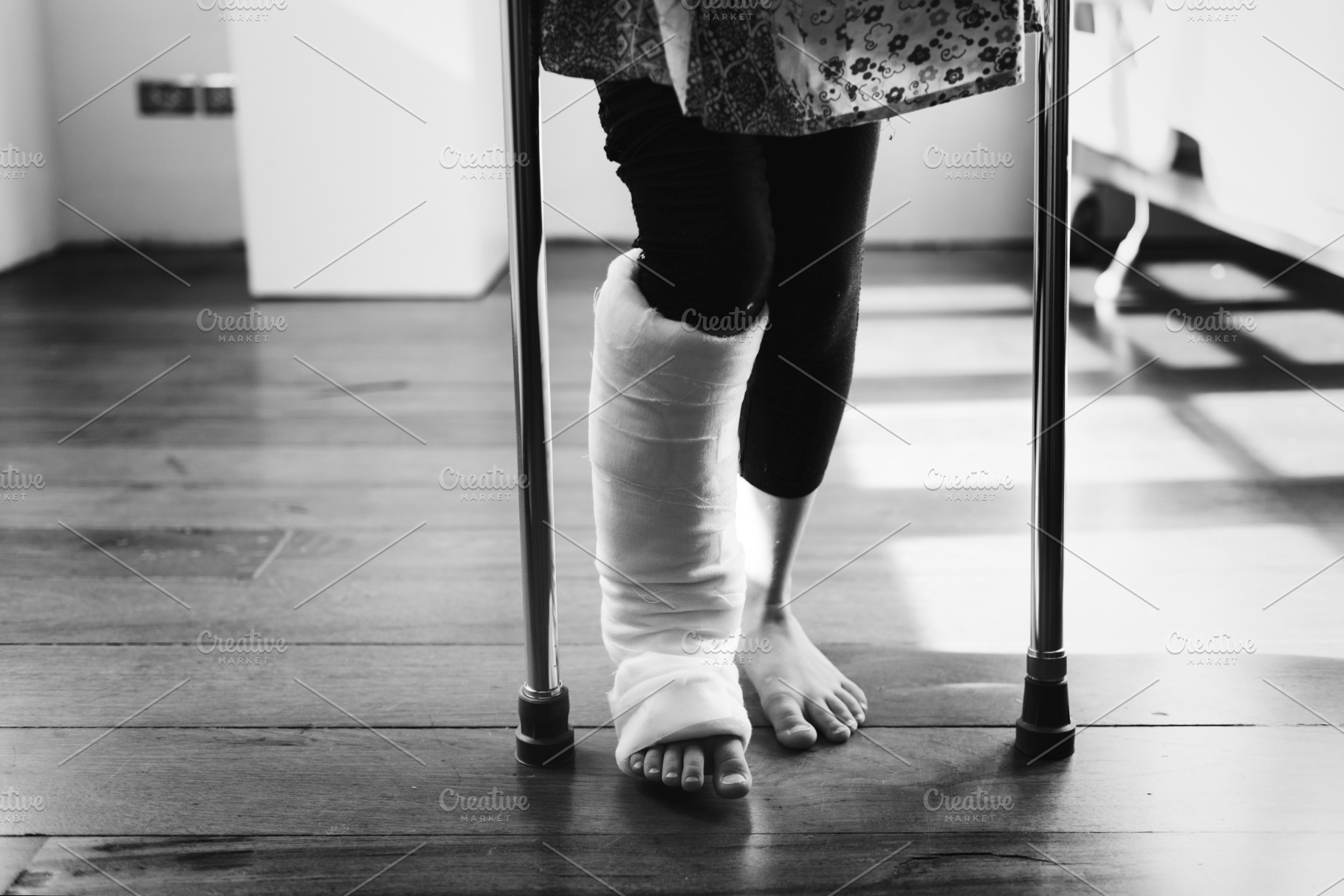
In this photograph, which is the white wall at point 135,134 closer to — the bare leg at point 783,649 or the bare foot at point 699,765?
the bare leg at point 783,649

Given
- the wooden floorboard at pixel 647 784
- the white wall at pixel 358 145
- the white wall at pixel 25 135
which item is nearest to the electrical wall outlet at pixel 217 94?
the white wall at pixel 25 135

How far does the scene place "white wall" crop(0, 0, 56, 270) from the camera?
2.42m

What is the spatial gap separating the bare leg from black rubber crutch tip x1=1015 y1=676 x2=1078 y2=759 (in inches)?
4.2

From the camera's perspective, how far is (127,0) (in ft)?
8.48

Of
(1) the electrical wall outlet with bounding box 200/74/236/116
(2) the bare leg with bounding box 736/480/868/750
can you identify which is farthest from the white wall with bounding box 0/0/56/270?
(2) the bare leg with bounding box 736/480/868/750

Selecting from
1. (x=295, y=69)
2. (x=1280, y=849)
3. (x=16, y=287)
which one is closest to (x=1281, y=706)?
(x=1280, y=849)

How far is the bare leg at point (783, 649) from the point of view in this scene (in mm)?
801

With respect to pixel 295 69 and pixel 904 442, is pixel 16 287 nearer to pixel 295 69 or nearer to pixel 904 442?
pixel 295 69

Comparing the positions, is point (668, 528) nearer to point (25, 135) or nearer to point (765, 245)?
point (765, 245)

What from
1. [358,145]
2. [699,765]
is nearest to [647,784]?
[699,765]

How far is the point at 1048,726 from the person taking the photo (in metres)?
0.77

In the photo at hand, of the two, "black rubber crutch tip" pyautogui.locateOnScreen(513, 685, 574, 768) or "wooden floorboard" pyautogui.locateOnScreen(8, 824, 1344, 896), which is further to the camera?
"black rubber crutch tip" pyautogui.locateOnScreen(513, 685, 574, 768)

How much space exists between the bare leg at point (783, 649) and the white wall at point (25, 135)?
207 cm

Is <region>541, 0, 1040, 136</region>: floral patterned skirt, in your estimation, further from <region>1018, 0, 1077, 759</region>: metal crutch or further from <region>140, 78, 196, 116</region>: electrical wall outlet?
<region>140, 78, 196, 116</region>: electrical wall outlet
